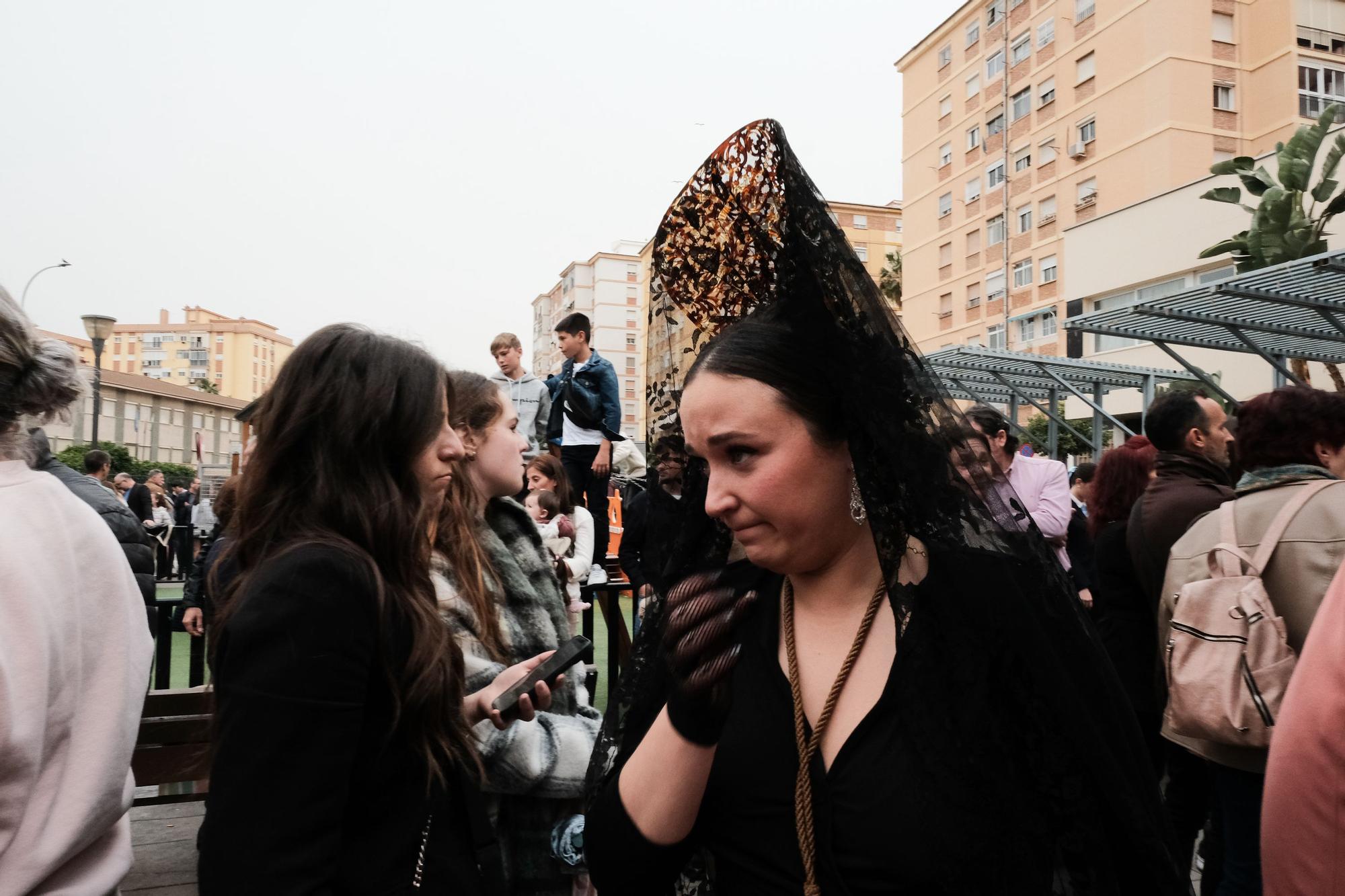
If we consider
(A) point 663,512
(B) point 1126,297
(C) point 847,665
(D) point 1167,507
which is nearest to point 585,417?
(D) point 1167,507

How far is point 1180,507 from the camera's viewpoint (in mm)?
3729

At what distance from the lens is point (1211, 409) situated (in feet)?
13.3

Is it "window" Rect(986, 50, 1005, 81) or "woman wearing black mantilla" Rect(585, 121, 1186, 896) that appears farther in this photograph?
"window" Rect(986, 50, 1005, 81)

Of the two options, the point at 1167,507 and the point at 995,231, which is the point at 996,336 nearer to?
the point at 995,231

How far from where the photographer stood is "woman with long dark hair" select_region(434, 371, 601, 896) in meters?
2.43

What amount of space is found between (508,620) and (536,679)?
639 mm

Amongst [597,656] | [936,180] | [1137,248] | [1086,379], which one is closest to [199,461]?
[597,656]

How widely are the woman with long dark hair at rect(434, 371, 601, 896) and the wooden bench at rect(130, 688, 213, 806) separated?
1.52 metres

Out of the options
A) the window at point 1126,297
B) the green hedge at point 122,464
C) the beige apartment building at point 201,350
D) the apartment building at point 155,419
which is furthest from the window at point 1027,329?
the beige apartment building at point 201,350

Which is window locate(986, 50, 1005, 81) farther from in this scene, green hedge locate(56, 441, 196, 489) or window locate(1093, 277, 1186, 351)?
green hedge locate(56, 441, 196, 489)

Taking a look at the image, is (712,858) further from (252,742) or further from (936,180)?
(936,180)

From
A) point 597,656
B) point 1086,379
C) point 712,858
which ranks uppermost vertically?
point 1086,379

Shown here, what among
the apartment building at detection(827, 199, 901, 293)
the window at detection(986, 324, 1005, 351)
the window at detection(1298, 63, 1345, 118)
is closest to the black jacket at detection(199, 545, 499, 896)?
the window at detection(1298, 63, 1345, 118)

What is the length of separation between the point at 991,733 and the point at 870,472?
1.39 feet
